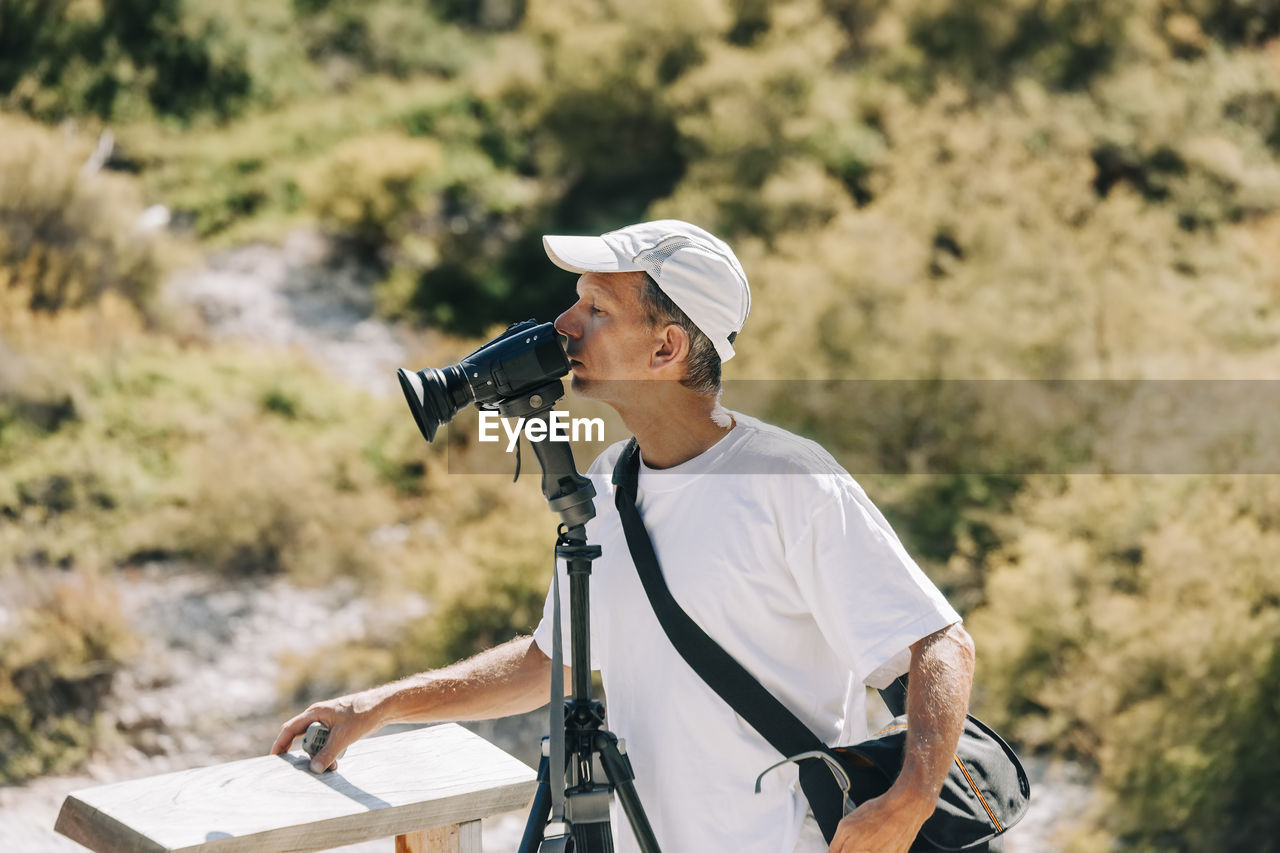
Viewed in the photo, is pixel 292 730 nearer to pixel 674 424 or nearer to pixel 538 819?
pixel 538 819

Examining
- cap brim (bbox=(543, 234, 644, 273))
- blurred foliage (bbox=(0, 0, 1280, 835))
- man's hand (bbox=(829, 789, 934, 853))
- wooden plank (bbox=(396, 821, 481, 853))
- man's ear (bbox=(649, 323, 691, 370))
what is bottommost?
man's hand (bbox=(829, 789, 934, 853))

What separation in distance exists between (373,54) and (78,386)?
7.76 metres

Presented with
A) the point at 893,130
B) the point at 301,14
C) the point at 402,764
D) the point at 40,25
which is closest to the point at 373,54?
the point at 301,14

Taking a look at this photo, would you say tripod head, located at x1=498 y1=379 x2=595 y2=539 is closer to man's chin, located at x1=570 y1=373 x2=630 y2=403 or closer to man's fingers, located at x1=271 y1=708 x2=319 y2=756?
man's chin, located at x1=570 y1=373 x2=630 y2=403

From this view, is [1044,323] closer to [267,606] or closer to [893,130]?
[893,130]

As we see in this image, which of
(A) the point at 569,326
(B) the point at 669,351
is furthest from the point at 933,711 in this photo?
(A) the point at 569,326

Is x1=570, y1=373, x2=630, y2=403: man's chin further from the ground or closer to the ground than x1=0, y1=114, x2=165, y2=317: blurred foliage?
closer to the ground

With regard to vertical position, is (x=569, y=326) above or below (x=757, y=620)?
above

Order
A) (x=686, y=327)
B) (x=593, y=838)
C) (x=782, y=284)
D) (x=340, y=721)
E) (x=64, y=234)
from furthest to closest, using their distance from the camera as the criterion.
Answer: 1. (x=64, y=234)
2. (x=782, y=284)
3. (x=340, y=721)
4. (x=686, y=327)
5. (x=593, y=838)

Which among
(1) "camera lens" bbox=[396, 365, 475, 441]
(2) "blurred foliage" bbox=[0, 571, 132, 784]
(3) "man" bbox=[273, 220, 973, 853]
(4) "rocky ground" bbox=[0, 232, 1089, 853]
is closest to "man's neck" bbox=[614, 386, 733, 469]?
(3) "man" bbox=[273, 220, 973, 853]

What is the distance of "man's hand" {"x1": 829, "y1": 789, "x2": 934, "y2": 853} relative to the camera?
1.27 m

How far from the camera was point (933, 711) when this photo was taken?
51.3 inches

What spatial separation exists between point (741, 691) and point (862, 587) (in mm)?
187

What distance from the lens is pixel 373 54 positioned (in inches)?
543
